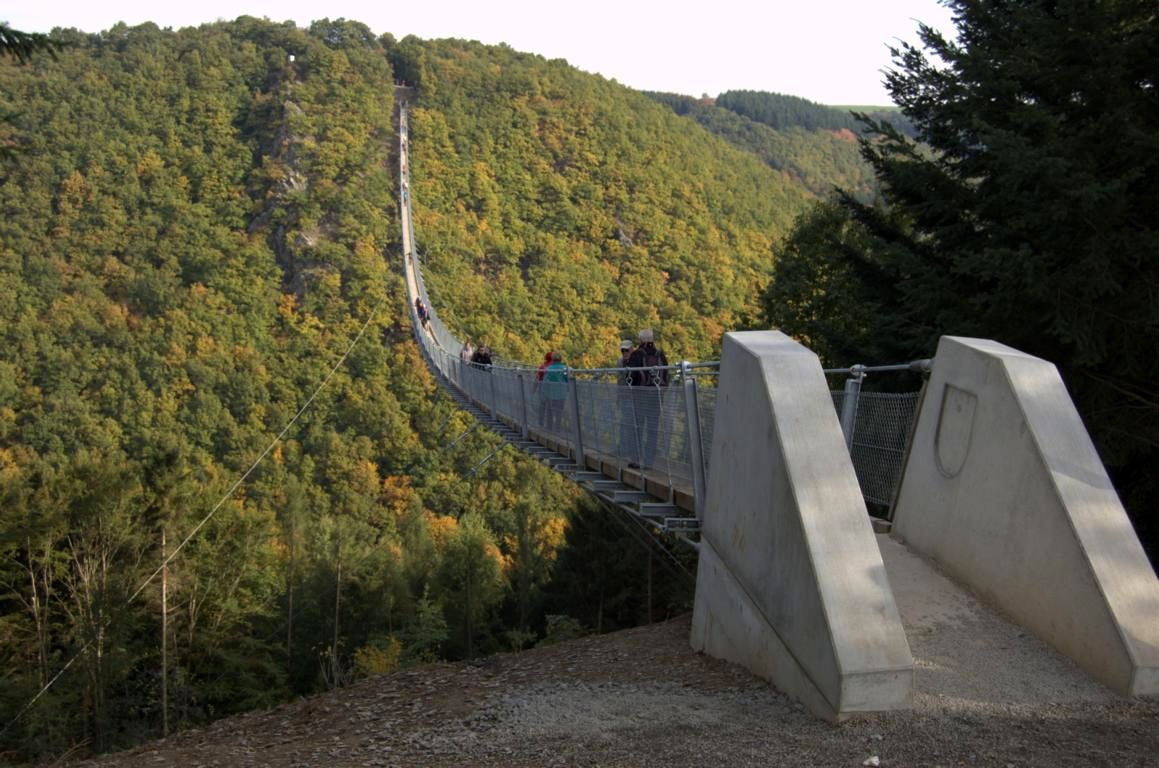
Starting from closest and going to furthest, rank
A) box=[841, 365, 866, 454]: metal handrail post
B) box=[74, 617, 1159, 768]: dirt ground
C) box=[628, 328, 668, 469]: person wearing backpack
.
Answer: box=[74, 617, 1159, 768]: dirt ground, box=[841, 365, 866, 454]: metal handrail post, box=[628, 328, 668, 469]: person wearing backpack

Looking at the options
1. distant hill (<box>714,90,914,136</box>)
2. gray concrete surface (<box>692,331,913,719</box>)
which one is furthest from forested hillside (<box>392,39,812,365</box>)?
gray concrete surface (<box>692,331,913,719</box>)

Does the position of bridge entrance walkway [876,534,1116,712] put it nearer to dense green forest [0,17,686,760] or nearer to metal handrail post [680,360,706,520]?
metal handrail post [680,360,706,520]

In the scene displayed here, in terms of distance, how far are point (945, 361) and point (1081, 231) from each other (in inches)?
106

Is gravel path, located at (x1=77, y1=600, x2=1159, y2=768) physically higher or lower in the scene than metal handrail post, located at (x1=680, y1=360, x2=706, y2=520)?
lower

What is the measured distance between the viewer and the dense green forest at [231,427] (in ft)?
61.3

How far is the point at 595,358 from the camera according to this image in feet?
184

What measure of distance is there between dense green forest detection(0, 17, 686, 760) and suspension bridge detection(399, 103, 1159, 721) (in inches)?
119

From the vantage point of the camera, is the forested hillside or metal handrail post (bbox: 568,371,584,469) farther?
the forested hillside

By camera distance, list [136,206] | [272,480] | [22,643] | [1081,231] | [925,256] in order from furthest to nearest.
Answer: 1. [136,206]
2. [272,480]
3. [22,643]
4. [925,256]
5. [1081,231]

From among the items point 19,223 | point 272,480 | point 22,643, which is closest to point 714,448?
point 22,643

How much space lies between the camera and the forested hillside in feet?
205

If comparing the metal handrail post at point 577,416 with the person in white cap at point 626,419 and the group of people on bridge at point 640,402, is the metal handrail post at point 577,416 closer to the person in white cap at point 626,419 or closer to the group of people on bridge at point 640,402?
the group of people on bridge at point 640,402

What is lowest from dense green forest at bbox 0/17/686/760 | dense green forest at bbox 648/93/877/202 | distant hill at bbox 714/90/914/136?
dense green forest at bbox 0/17/686/760

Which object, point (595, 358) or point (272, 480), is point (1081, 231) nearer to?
point (272, 480)
